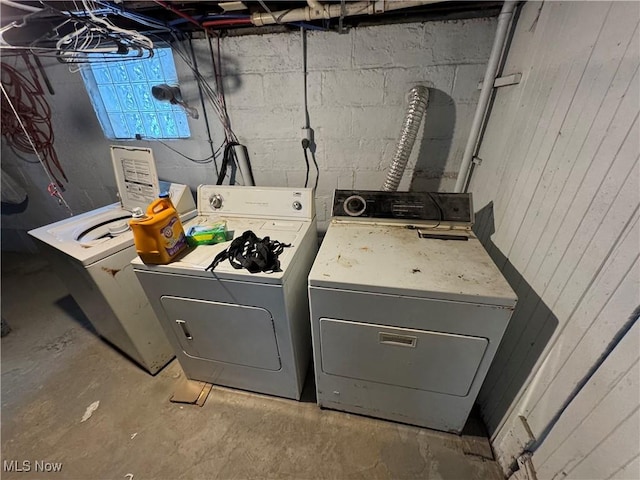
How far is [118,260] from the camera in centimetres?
129

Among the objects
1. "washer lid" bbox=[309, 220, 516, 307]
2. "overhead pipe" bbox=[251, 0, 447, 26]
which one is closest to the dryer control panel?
"washer lid" bbox=[309, 220, 516, 307]

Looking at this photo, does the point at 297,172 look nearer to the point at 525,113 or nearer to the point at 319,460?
the point at 525,113

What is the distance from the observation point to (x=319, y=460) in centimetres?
119

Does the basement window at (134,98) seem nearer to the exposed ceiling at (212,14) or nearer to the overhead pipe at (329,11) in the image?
the exposed ceiling at (212,14)

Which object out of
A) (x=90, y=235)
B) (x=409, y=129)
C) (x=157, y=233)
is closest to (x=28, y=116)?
(x=90, y=235)

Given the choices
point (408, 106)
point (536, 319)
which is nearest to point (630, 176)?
point (536, 319)

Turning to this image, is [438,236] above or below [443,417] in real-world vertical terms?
above

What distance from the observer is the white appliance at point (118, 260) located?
126cm

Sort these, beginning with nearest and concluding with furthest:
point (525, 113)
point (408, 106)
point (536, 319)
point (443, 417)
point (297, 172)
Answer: point (536, 319)
point (525, 113)
point (443, 417)
point (408, 106)
point (297, 172)

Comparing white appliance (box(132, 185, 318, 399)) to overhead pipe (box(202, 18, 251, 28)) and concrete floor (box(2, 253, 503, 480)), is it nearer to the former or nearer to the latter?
concrete floor (box(2, 253, 503, 480))

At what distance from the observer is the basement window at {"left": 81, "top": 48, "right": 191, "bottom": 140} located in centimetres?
171

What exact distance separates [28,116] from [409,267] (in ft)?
11.0

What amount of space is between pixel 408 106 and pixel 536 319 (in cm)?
117

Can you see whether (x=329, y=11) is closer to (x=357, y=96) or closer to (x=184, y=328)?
(x=357, y=96)
